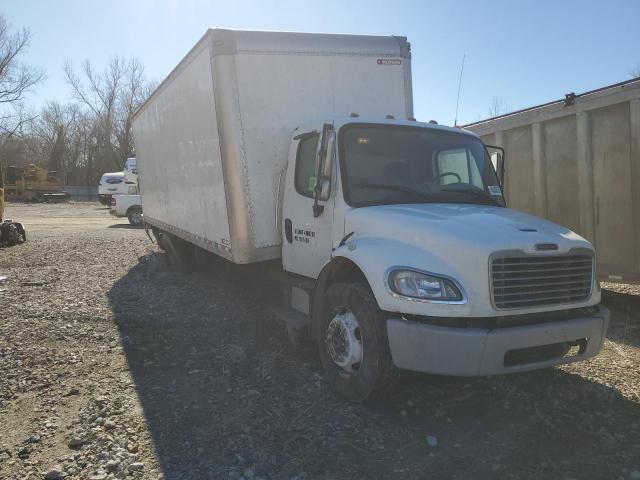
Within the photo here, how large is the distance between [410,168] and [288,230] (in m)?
1.39

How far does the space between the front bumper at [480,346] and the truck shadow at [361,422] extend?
1.67 feet

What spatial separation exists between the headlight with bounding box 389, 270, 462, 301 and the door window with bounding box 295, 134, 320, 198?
1528 mm

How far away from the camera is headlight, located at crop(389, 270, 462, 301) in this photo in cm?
325

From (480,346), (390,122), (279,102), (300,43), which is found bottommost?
(480,346)

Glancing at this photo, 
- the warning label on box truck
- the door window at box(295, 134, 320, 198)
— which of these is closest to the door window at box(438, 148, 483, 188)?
the door window at box(295, 134, 320, 198)

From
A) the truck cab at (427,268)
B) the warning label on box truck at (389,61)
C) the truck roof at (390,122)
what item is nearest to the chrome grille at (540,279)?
the truck cab at (427,268)

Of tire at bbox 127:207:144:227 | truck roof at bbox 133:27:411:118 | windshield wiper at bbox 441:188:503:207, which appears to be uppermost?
truck roof at bbox 133:27:411:118

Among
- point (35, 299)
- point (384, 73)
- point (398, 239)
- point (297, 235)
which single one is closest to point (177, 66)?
point (384, 73)

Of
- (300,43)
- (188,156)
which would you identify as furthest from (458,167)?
(188,156)

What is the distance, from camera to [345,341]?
153 inches

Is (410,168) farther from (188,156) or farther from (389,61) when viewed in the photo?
(188,156)

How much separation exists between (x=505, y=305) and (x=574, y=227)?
364 cm

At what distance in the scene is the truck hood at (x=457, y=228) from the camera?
3307 mm

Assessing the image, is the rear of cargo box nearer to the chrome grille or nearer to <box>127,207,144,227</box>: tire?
the chrome grille
